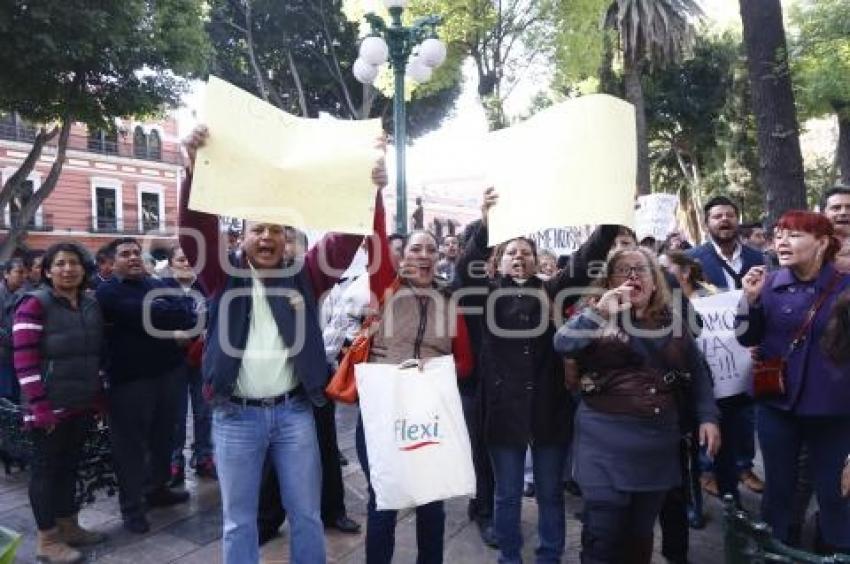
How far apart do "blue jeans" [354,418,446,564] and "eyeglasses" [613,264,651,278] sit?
1.33 meters

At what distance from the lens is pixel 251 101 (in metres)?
2.59

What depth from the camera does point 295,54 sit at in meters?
21.0

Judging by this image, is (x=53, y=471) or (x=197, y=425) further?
(x=197, y=425)

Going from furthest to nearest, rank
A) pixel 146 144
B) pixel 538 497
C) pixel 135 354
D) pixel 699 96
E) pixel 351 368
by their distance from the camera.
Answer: pixel 146 144 → pixel 699 96 → pixel 135 354 → pixel 538 497 → pixel 351 368

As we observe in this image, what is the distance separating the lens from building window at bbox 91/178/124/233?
3123cm

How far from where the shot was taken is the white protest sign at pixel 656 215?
24.2 ft

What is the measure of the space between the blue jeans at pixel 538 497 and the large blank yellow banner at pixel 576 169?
1.21 m

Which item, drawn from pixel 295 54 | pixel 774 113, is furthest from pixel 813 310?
pixel 295 54

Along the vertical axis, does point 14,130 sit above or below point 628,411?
above

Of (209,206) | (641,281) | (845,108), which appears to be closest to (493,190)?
(641,281)

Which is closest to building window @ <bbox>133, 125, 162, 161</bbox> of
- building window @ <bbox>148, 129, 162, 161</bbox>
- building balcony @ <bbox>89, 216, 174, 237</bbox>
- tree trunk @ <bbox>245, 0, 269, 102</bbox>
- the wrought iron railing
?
building window @ <bbox>148, 129, 162, 161</bbox>

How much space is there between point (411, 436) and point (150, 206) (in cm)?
3398

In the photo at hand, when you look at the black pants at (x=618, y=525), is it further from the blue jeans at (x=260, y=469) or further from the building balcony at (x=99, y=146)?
the building balcony at (x=99, y=146)

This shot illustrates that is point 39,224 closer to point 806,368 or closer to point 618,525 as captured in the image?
point 618,525
